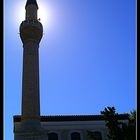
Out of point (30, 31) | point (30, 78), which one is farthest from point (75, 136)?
point (30, 31)

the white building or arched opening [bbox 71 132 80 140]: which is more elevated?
the white building

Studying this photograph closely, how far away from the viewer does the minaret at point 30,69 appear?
95.2ft

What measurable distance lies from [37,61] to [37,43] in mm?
1639

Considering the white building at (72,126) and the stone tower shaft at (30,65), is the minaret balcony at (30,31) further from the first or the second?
the white building at (72,126)

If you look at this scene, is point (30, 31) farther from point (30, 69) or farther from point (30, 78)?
point (30, 78)

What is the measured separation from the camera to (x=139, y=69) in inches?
121

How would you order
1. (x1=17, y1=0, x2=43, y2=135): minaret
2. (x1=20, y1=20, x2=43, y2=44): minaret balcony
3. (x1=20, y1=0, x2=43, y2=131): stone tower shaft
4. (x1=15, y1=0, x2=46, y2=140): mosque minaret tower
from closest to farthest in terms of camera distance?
(x1=15, y1=0, x2=46, y2=140): mosque minaret tower → (x1=17, y1=0, x2=43, y2=135): minaret → (x1=20, y1=0, x2=43, y2=131): stone tower shaft → (x1=20, y1=20, x2=43, y2=44): minaret balcony

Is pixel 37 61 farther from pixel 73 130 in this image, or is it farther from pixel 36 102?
pixel 73 130

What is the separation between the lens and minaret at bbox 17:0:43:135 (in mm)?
29023

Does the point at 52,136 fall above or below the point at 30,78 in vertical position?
below

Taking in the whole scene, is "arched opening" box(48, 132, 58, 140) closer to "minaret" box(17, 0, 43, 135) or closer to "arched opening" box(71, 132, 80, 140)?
"arched opening" box(71, 132, 80, 140)

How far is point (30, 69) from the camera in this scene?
3000 centimetres

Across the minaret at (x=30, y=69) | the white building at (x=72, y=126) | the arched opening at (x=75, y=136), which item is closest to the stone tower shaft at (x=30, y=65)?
the minaret at (x=30, y=69)

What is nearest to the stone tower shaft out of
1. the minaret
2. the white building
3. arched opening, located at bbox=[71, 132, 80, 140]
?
the minaret
